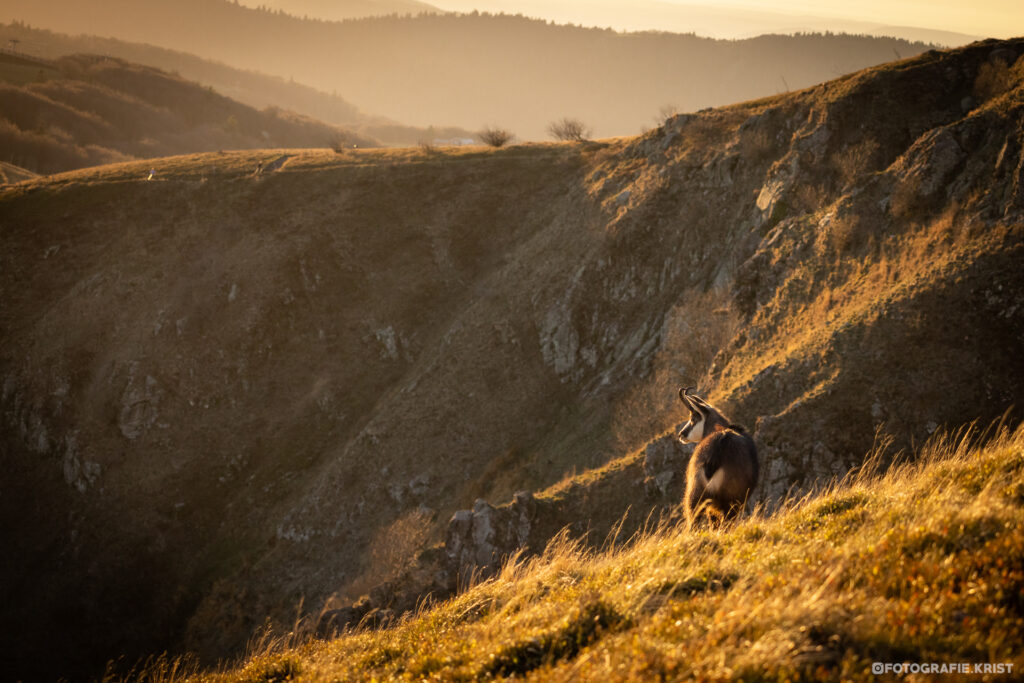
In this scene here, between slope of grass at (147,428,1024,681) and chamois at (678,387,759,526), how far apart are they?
38 cm

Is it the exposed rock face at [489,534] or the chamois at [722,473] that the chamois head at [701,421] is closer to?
the chamois at [722,473]

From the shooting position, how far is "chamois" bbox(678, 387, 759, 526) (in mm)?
7500

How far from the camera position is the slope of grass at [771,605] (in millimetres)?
3689

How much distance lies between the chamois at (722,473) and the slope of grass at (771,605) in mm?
380

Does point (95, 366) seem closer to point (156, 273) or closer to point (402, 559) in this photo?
point (156, 273)

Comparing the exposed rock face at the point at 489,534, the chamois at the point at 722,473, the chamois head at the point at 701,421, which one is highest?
the chamois head at the point at 701,421

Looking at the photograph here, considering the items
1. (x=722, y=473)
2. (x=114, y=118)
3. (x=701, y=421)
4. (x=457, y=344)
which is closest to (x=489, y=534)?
(x=701, y=421)

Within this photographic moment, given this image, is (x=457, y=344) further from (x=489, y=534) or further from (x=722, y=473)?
(x=722, y=473)

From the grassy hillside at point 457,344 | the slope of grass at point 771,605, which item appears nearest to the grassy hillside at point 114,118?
the grassy hillside at point 457,344

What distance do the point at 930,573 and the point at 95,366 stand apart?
138 ft

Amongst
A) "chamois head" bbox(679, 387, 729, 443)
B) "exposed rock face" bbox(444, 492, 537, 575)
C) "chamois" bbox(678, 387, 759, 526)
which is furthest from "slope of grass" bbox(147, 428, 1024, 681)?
"exposed rock face" bbox(444, 492, 537, 575)

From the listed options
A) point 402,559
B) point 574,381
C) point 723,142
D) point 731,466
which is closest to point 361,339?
point 574,381

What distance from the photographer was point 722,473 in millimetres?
7512

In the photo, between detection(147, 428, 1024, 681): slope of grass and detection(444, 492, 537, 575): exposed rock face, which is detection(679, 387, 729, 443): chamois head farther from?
detection(444, 492, 537, 575): exposed rock face
